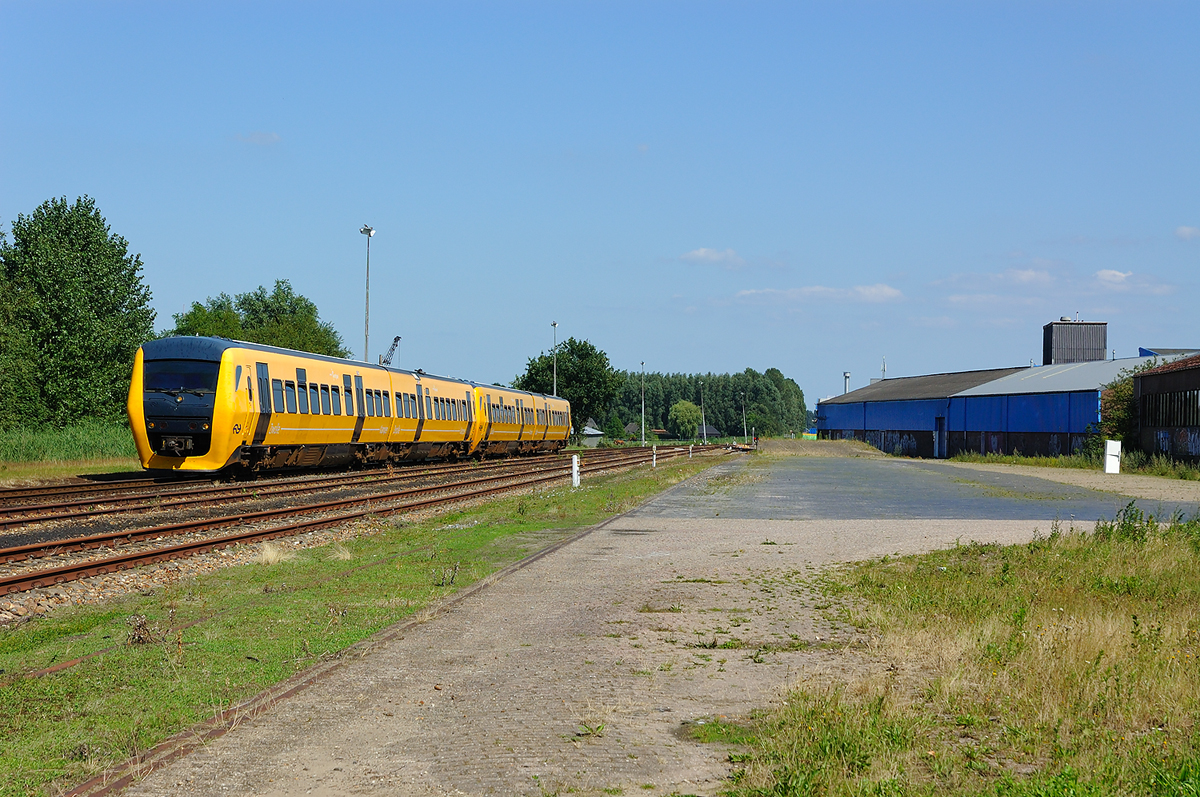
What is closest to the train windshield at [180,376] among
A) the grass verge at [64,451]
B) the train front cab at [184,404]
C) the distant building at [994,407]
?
the train front cab at [184,404]

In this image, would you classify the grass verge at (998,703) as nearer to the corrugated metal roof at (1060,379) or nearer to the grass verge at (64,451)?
the grass verge at (64,451)

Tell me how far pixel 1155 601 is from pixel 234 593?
35.1 feet

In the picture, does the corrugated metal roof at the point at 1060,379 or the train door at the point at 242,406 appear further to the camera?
the corrugated metal roof at the point at 1060,379

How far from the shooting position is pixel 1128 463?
48.8 metres

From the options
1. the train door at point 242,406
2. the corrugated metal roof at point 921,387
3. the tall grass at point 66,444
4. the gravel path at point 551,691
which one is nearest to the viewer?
the gravel path at point 551,691

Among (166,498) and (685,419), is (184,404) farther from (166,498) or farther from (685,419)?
(685,419)

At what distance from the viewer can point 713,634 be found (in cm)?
920

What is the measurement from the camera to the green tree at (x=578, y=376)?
94562 millimetres

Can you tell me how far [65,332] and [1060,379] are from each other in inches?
2361

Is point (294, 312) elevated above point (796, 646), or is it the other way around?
point (294, 312)

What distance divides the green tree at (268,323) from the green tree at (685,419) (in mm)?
77384

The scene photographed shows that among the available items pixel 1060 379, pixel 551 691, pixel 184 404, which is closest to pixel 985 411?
pixel 1060 379

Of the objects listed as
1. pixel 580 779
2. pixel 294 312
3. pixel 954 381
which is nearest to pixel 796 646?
pixel 580 779

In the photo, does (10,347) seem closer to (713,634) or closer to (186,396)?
(186,396)
